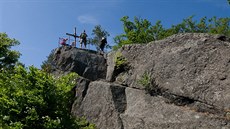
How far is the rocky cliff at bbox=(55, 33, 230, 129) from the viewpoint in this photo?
52.7 feet

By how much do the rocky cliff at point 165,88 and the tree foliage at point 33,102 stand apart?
3.69 meters

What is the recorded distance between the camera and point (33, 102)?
13789 mm

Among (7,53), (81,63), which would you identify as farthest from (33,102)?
(7,53)

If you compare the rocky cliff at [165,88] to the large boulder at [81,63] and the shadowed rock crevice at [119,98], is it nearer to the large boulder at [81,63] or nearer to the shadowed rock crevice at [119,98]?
the shadowed rock crevice at [119,98]

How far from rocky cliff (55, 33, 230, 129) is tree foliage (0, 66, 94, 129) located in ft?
12.1

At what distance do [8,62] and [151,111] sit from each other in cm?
1854

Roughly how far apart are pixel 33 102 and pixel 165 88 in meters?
7.74

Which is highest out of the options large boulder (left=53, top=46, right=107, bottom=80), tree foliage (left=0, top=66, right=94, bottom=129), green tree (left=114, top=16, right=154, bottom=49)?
green tree (left=114, top=16, right=154, bottom=49)

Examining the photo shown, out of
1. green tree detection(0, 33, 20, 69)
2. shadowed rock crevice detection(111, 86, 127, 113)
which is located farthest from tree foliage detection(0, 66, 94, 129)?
green tree detection(0, 33, 20, 69)

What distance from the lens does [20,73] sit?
574 inches

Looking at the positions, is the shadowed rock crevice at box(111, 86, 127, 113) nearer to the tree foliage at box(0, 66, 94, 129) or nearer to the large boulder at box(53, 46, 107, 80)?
the tree foliage at box(0, 66, 94, 129)

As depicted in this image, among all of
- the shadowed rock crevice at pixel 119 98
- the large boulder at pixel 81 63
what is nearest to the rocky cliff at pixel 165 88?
the shadowed rock crevice at pixel 119 98

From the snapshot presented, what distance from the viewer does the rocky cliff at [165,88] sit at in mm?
16078

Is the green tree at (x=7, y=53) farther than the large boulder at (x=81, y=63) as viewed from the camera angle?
Yes
